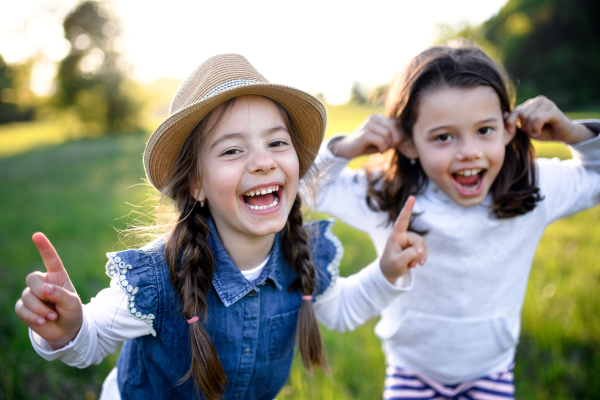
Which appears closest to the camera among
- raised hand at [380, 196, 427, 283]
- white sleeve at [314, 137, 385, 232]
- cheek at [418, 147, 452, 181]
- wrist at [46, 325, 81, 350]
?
wrist at [46, 325, 81, 350]

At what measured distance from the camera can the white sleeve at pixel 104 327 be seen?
1424 millimetres

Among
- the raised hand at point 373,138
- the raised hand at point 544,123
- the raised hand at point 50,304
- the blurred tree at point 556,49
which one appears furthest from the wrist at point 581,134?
the blurred tree at point 556,49

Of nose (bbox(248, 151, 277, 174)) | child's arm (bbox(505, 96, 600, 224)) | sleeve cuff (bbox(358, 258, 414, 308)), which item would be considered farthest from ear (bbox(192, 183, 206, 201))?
child's arm (bbox(505, 96, 600, 224))

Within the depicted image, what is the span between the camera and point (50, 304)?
131 cm

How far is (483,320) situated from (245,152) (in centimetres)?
152

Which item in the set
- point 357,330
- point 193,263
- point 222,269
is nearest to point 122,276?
point 193,263

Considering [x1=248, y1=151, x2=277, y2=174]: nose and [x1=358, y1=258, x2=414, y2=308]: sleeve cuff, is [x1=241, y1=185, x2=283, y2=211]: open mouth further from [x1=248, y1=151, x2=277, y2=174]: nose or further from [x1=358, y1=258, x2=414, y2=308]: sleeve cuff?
[x1=358, y1=258, x2=414, y2=308]: sleeve cuff

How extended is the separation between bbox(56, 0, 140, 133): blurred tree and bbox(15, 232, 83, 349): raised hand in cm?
2955

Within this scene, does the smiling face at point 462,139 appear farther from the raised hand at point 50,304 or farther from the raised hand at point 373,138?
the raised hand at point 50,304

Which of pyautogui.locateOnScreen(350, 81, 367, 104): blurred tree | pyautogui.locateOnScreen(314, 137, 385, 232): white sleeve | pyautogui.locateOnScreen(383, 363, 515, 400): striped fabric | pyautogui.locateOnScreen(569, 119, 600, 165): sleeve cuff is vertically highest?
pyautogui.locateOnScreen(350, 81, 367, 104): blurred tree

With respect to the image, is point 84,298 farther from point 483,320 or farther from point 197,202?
point 483,320

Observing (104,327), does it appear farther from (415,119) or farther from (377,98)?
(377,98)

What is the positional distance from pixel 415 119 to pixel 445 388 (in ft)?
4.81

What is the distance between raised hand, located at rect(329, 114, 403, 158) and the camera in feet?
6.92
